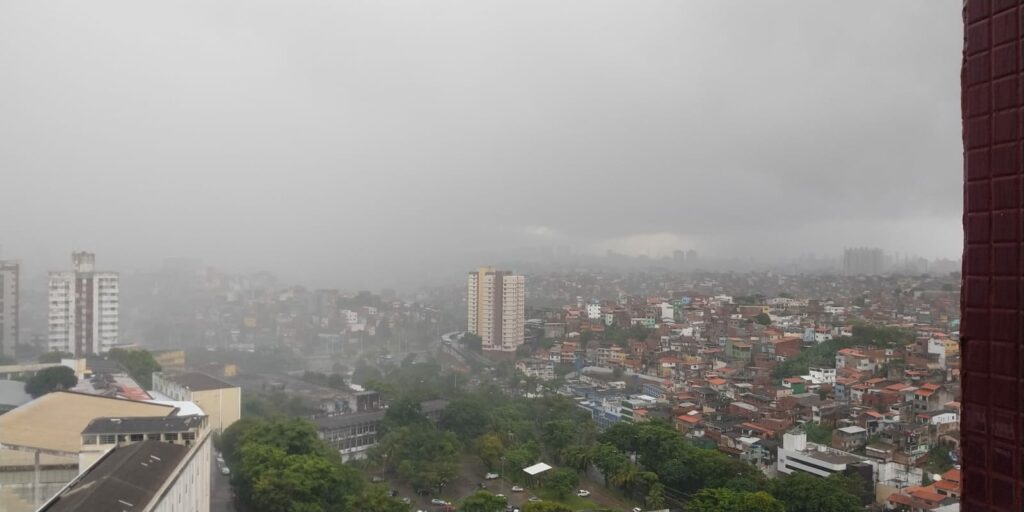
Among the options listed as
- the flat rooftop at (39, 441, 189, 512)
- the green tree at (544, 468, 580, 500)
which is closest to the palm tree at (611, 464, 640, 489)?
the green tree at (544, 468, 580, 500)

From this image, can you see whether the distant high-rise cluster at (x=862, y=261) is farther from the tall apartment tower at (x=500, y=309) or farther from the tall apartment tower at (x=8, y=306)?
the tall apartment tower at (x=8, y=306)

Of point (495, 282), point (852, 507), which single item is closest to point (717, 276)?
point (495, 282)

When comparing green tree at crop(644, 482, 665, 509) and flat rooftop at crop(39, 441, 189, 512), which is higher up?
flat rooftop at crop(39, 441, 189, 512)

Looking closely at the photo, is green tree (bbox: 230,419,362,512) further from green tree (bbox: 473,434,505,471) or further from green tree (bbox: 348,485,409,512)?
green tree (bbox: 473,434,505,471)

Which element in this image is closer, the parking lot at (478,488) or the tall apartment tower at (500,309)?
the parking lot at (478,488)

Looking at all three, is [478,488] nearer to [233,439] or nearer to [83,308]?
[233,439]

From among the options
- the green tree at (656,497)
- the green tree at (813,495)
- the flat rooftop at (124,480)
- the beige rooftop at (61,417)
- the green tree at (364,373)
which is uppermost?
the flat rooftop at (124,480)

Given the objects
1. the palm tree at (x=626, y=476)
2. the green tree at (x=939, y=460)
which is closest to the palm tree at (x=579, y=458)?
the palm tree at (x=626, y=476)
